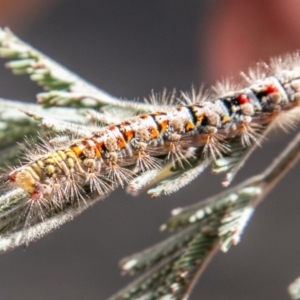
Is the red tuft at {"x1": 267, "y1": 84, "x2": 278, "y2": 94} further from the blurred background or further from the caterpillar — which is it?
the blurred background

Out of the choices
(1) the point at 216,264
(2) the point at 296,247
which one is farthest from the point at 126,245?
(2) the point at 296,247

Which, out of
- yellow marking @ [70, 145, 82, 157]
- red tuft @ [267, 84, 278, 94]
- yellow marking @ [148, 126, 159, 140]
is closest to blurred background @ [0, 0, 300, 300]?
red tuft @ [267, 84, 278, 94]

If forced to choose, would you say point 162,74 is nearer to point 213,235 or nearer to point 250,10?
point 250,10

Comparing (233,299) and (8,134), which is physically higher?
(8,134)

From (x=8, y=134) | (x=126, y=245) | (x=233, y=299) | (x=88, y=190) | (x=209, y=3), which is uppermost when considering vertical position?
(x=209, y=3)

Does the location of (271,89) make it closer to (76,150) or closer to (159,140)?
(159,140)

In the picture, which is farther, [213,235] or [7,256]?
[7,256]
